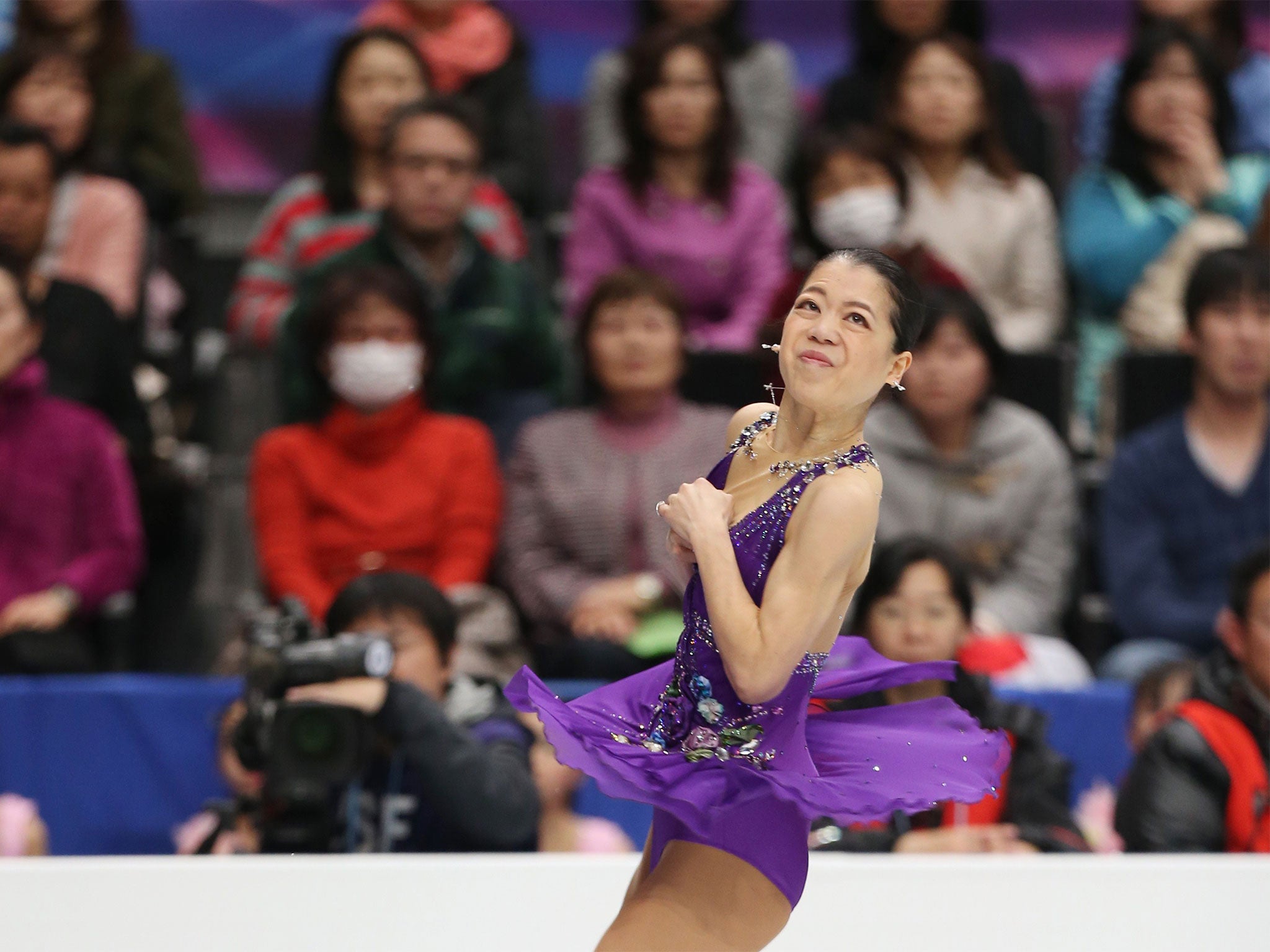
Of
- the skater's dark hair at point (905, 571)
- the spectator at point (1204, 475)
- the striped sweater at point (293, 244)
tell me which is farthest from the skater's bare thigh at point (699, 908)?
the striped sweater at point (293, 244)

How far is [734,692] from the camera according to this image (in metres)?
1.91

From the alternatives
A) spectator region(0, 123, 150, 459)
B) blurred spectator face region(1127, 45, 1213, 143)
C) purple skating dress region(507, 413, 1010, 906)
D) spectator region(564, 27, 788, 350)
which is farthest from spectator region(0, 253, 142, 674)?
blurred spectator face region(1127, 45, 1213, 143)

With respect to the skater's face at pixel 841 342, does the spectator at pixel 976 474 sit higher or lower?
lower

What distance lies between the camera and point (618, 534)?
13.0 ft

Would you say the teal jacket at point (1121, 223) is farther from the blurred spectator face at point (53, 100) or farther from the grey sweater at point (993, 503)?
the blurred spectator face at point (53, 100)

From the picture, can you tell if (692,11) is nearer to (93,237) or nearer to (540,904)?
(93,237)

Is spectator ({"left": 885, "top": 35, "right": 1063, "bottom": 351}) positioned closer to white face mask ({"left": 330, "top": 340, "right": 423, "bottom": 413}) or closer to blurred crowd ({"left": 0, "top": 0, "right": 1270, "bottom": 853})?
blurred crowd ({"left": 0, "top": 0, "right": 1270, "bottom": 853})

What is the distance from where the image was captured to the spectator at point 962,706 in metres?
2.98

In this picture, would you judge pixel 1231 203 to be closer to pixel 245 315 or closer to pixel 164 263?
pixel 245 315

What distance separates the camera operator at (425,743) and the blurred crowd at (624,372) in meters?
0.01

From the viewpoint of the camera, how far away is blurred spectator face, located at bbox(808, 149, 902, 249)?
14.1ft

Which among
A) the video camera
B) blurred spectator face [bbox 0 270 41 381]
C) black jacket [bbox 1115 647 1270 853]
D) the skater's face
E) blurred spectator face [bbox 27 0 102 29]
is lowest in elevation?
black jacket [bbox 1115 647 1270 853]

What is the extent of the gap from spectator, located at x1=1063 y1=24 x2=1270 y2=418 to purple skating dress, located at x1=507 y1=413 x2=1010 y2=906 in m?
2.96

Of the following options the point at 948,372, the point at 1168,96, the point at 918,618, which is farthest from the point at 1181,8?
the point at 918,618
